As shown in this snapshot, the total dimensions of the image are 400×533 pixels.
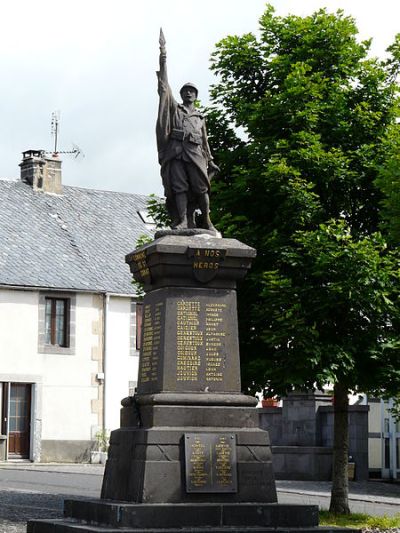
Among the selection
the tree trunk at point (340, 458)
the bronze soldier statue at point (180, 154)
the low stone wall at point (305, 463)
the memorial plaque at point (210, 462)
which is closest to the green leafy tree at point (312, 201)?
the tree trunk at point (340, 458)

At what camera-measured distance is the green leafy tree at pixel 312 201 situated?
736 inches

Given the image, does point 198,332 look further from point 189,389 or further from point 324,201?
point 324,201

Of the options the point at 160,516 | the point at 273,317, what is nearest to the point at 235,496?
the point at 160,516

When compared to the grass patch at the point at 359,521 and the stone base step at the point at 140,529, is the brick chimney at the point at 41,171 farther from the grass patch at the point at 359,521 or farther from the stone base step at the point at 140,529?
the stone base step at the point at 140,529

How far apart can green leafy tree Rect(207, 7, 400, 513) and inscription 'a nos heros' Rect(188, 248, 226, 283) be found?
402cm

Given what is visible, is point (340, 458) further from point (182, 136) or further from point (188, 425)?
point (182, 136)

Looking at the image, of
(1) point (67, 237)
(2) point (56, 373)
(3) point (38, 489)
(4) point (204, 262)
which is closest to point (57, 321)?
(2) point (56, 373)

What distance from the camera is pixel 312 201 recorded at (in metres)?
19.3

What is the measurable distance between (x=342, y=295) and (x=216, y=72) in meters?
4.81

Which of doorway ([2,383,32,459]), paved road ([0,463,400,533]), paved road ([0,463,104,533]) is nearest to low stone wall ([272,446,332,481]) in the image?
paved road ([0,463,400,533])

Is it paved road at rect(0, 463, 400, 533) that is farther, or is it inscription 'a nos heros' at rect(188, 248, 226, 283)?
paved road at rect(0, 463, 400, 533)

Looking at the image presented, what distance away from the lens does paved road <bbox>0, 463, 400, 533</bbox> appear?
18.4m

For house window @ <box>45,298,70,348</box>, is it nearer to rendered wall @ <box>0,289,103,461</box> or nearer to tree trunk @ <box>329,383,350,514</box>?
rendered wall @ <box>0,289,103,461</box>

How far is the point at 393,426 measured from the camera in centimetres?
3052
